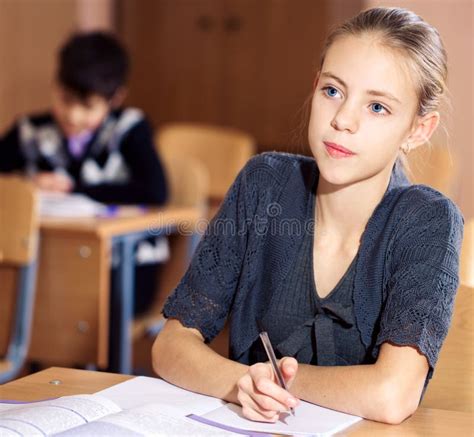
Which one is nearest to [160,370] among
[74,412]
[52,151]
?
[74,412]

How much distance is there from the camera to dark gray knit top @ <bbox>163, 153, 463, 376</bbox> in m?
1.37

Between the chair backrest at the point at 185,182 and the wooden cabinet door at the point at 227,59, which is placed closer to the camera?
the chair backrest at the point at 185,182

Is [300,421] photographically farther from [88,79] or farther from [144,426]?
[88,79]

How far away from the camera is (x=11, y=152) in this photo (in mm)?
3711

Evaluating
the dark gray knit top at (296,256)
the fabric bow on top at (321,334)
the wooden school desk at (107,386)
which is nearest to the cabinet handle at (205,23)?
the dark gray knit top at (296,256)

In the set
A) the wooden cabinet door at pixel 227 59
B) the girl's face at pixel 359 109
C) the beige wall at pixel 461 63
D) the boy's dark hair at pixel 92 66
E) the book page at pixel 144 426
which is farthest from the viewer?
the wooden cabinet door at pixel 227 59

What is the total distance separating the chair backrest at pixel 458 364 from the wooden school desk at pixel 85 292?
153 centimetres

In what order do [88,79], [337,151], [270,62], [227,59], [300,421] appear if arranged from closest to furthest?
[300,421] < [337,151] < [88,79] < [270,62] < [227,59]

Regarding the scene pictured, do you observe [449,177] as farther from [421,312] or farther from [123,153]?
[421,312]

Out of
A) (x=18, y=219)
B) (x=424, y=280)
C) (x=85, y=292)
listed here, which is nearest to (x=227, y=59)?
(x=85, y=292)

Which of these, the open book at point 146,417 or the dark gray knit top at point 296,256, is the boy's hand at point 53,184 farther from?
the open book at point 146,417

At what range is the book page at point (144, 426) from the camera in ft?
3.54

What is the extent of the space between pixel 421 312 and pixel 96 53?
243cm

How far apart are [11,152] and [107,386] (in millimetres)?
2548
